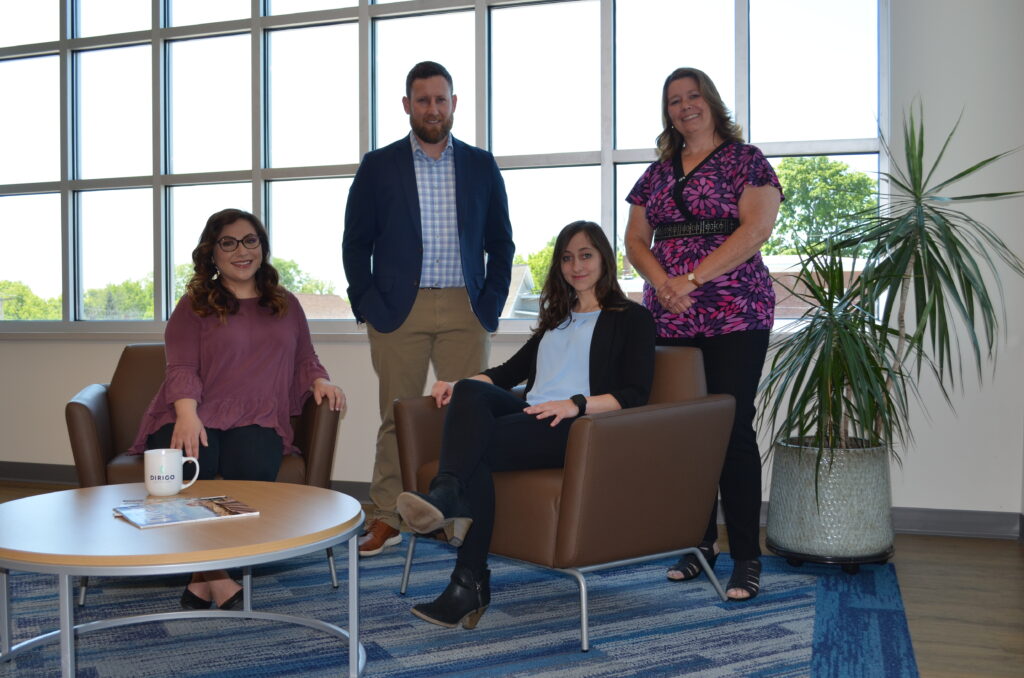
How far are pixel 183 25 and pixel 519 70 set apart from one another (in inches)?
74.5

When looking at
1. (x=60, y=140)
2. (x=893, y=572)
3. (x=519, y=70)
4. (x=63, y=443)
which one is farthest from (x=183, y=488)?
(x=60, y=140)

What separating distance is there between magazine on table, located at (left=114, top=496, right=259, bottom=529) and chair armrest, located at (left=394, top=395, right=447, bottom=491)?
25.1 inches

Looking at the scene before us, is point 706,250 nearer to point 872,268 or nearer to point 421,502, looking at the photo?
point 872,268

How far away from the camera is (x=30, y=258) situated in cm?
558

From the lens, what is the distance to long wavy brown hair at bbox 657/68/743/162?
9.64 feet

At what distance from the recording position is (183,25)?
5074mm

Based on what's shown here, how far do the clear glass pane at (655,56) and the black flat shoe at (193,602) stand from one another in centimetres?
271

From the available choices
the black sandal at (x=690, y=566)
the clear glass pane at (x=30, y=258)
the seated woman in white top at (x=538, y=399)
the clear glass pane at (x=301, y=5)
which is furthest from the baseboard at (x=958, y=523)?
the clear glass pane at (x=30, y=258)

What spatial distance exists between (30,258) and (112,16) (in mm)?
1480

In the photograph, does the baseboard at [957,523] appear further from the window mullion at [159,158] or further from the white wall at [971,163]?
the window mullion at [159,158]

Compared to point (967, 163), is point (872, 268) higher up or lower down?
lower down

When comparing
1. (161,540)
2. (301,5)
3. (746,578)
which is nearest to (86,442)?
→ (161,540)

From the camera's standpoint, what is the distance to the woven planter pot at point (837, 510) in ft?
10.3

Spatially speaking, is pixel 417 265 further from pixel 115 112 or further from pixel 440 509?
pixel 115 112
